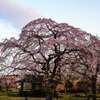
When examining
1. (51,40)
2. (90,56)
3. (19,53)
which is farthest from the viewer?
(19,53)

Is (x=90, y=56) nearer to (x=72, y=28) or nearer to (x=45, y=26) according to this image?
(x=72, y=28)

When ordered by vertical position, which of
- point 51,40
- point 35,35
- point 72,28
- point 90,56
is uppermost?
point 72,28

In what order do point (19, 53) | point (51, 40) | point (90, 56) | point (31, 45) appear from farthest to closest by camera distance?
point (31, 45), point (19, 53), point (90, 56), point (51, 40)

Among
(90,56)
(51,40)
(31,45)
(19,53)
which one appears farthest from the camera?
(31,45)

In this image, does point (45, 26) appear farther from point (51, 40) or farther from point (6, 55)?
point (6, 55)

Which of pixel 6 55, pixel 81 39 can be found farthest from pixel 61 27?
pixel 6 55

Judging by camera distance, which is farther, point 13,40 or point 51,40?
point 13,40

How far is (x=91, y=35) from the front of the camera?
13133 mm

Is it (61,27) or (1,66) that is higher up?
(61,27)

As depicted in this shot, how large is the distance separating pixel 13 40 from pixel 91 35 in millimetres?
7431

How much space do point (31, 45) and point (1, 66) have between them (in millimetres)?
3346

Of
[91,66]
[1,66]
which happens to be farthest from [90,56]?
[1,66]

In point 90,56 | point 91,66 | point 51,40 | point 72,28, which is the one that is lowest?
point 91,66

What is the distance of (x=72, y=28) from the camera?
1212cm
